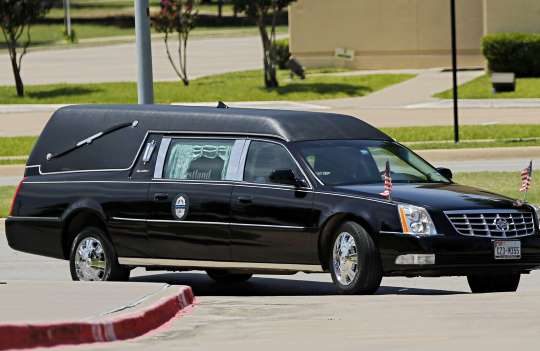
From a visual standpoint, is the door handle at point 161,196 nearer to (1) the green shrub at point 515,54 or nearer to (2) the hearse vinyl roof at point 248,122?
(2) the hearse vinyl roof at point 248,122

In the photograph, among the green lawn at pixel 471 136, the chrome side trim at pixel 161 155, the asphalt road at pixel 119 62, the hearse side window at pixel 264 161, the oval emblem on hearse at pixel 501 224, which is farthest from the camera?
the asphalt road at pixel 119 62

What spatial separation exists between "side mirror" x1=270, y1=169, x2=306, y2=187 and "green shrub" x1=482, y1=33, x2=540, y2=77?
123ft

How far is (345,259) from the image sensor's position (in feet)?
43.9

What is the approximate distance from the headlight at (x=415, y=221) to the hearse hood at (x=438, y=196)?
0.07 m

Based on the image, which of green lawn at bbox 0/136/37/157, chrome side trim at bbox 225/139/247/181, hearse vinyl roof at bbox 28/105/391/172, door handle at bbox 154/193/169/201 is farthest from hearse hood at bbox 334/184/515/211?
green lawn at bbox 0/136/37/157

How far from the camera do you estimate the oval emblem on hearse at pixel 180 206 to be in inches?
567

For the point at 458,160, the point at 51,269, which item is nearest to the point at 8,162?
the point at 458,160

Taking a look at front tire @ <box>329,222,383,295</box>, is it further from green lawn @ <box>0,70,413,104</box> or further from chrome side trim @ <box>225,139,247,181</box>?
green lawn @ <box>0,70,413,104</box>

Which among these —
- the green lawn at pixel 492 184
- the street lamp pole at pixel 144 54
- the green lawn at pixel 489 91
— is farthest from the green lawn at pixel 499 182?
the green lawn at pixel 489 91

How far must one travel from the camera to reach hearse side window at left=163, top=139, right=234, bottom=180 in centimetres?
1452

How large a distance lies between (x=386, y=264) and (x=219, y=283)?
2.82m

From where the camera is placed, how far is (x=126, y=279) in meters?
15.0

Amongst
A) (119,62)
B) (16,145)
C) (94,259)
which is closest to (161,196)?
(94,259)

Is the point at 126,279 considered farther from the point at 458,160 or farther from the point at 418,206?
the point at 458,160
